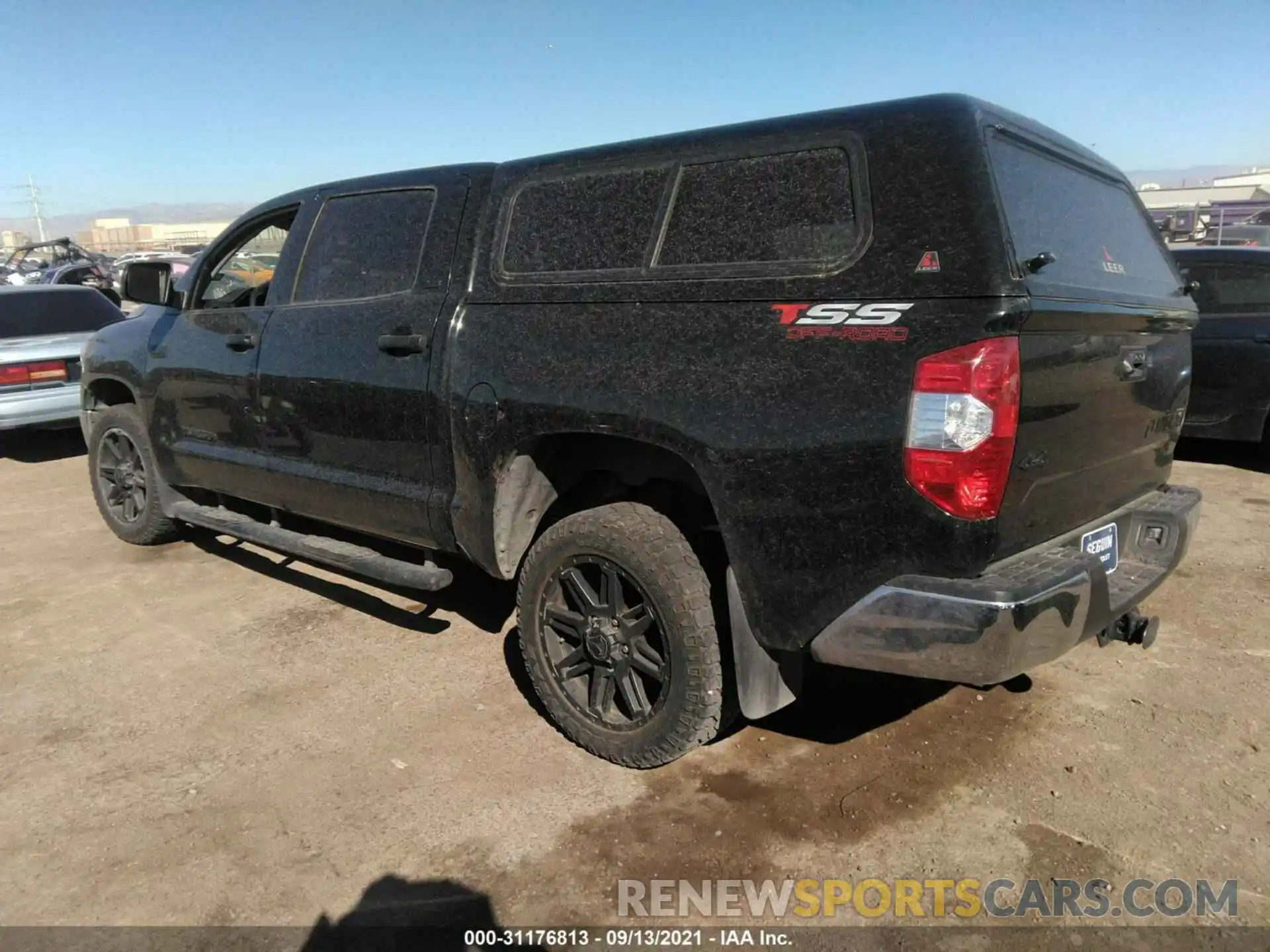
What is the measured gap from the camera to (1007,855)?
8.75ft

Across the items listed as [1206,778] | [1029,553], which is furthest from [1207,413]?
[1029,553]

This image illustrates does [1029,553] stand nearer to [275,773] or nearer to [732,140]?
[732,140]

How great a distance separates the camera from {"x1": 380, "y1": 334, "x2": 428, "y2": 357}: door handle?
351 centimetres

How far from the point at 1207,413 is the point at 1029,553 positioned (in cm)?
508

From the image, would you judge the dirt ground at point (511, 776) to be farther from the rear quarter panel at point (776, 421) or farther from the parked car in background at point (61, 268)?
the parked car in background at point (61, 268)

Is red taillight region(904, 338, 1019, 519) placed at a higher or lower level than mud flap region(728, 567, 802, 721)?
higher

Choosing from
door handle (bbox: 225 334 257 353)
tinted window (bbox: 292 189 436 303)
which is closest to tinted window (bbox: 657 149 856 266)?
tinted window (bbox: 292 189 436 303)

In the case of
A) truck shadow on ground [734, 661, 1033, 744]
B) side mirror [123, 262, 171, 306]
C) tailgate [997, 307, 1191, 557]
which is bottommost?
truck shadow on ground [734, 661, 1033, 744]

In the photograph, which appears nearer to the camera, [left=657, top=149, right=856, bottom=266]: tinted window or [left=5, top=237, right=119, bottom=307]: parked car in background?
[left=657, top=149, right=856, bottom=266]: tinted window

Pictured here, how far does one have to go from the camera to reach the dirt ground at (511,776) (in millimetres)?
2629

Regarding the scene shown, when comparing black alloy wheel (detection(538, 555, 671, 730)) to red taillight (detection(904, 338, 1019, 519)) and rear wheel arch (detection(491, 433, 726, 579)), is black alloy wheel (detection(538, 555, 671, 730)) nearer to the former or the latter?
rear wheel arch (detection(491, 433, 726, 579))

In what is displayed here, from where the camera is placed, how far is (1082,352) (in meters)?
2.54

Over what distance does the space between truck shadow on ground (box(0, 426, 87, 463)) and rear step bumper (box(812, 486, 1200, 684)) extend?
8.27 metres

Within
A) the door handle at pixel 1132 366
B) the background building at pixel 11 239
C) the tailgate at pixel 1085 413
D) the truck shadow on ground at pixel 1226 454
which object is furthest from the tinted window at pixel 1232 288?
the background building at pixel 11 239
